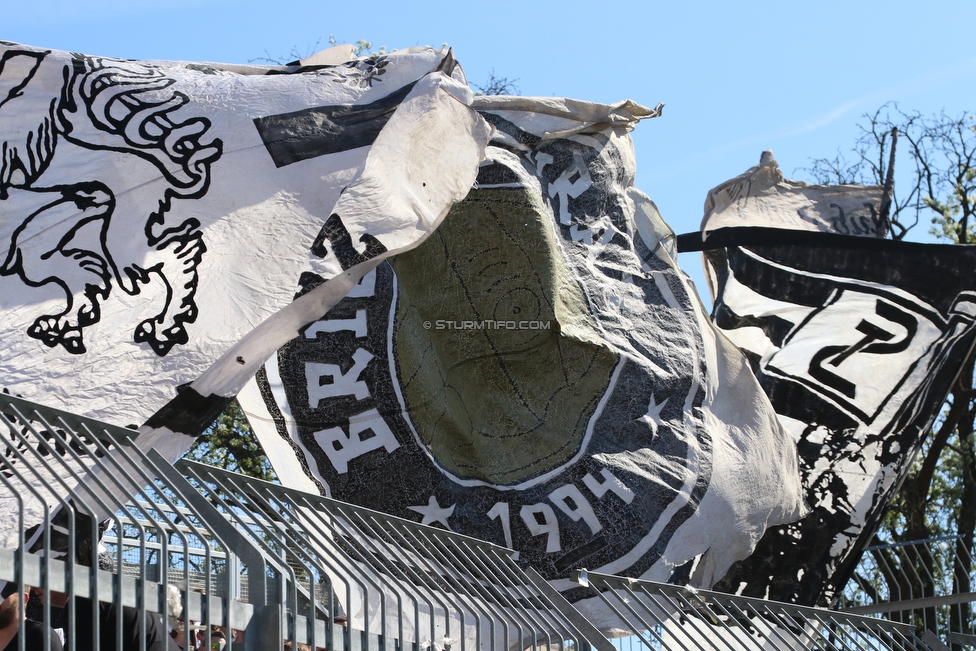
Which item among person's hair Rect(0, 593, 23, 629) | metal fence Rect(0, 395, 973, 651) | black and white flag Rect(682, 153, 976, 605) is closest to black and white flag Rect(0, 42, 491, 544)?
metal fence Rect(0, 395, 973, 651)

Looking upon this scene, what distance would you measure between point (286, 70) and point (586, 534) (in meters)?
3.49

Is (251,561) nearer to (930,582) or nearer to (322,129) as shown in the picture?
(322,129)

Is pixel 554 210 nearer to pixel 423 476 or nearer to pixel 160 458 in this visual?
pixel 423 476

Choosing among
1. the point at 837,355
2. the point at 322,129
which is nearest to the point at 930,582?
the point at 837,355

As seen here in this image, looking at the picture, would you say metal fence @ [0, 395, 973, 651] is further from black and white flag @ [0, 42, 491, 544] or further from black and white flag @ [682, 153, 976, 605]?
black and white flag @ [682, 153, 976, 605]

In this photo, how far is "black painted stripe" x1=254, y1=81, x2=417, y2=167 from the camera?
606 cm

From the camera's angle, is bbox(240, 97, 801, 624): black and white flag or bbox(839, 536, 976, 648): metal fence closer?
bbox(240, 97, 801, 624): black and white flag

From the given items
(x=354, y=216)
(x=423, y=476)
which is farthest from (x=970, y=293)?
(x=354, y=216)

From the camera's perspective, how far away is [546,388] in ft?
27.1

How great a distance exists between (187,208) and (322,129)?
0.90 m

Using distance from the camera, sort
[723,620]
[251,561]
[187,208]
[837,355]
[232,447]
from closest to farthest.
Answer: [251,561]
[187,208]
[723,620]
[837,355]
[232,447]

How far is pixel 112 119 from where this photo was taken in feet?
18.8

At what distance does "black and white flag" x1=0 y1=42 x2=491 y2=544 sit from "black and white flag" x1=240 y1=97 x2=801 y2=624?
5.06 ft

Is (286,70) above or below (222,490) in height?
above
